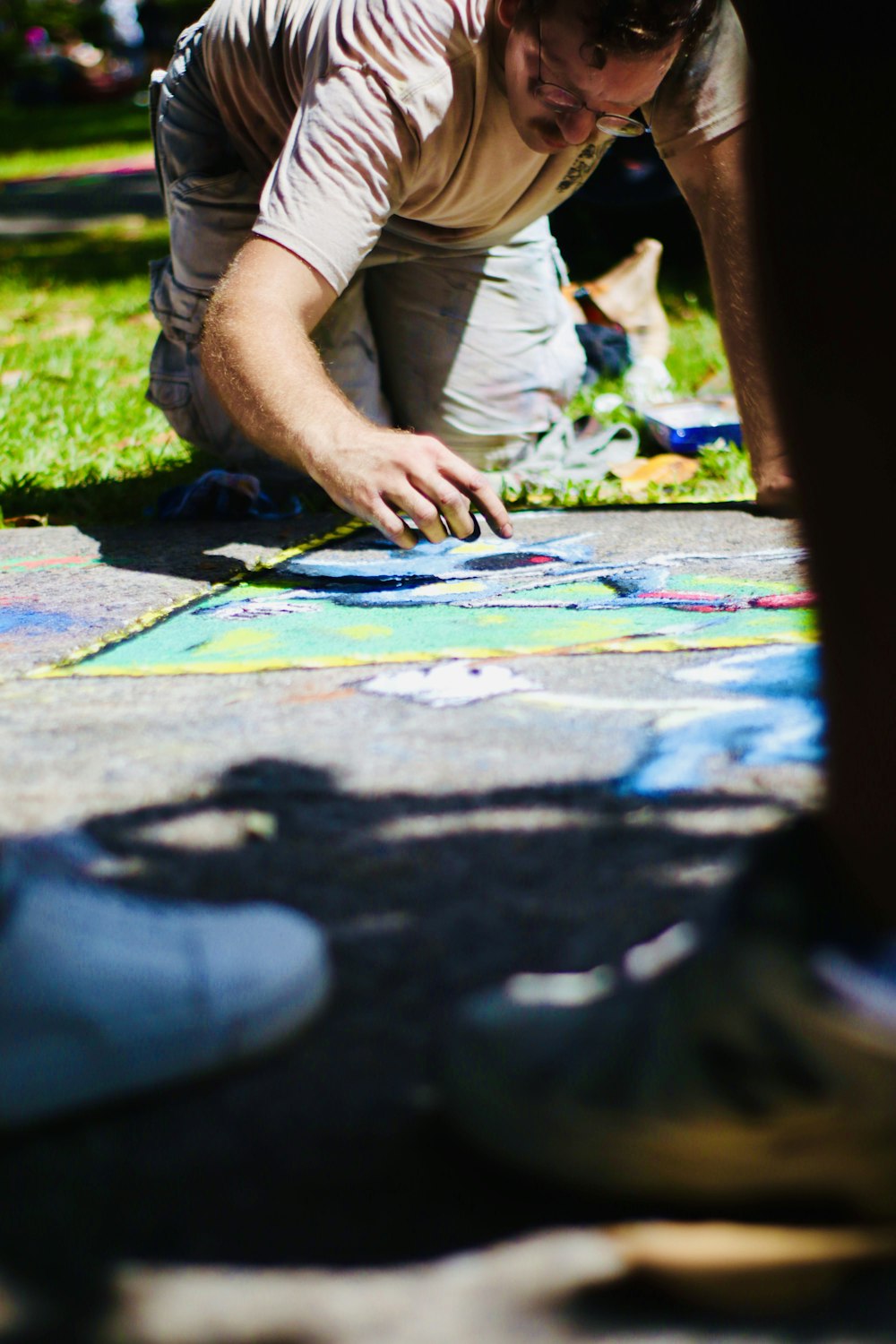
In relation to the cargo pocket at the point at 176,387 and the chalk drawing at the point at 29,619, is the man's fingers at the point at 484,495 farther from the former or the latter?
the cargo pocket at the point at 176,387

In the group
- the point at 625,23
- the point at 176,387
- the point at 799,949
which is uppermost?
the point at 625,23

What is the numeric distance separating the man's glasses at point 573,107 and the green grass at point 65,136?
41.5ft

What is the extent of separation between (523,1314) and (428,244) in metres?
2.85

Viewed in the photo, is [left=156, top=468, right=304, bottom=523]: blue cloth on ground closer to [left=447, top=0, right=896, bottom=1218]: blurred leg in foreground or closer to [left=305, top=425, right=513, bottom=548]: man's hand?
[left=305, top=425, right=513, bottom=548]: man's hand

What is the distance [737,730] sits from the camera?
144 cm

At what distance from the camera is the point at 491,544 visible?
2590 mm

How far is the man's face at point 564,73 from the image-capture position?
7.86ft

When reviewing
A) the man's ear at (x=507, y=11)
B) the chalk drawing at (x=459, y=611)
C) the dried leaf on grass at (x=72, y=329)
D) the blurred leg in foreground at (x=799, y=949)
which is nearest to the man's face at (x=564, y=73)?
the man's ear at (x=507, y=11)

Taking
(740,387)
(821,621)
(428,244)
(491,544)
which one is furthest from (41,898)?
(428,244)

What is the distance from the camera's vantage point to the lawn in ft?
10.7

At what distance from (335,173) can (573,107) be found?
1.61ft

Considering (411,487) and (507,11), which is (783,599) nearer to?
(411,487)

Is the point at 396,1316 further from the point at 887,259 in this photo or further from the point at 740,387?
the point at 740,387

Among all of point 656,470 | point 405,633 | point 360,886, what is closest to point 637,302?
point 656,470
